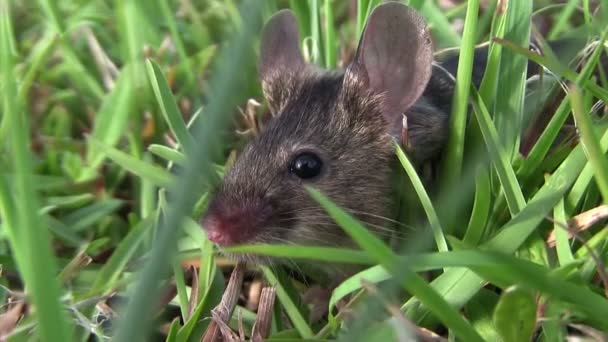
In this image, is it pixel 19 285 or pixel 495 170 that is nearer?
pixel 495 170

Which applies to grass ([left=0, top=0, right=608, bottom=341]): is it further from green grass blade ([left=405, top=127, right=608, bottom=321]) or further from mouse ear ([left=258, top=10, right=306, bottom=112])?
mouse ear ([left=258, top=10, right=306, bottom=112])

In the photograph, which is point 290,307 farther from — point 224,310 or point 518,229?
point 518,229

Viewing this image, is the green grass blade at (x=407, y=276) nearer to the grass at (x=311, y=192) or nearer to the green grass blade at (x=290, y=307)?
the grass at (x=311, y=192)

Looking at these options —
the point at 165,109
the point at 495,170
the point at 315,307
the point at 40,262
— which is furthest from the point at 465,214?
the point at 40,262

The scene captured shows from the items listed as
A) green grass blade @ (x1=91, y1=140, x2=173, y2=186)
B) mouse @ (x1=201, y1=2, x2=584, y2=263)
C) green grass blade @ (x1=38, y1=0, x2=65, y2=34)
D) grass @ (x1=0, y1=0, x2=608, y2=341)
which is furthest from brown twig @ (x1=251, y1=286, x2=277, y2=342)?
green grass blade @ (x1=38, y1=0, x2=65, y2=34)

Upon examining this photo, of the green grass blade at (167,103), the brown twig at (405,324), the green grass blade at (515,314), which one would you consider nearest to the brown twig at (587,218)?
the green grass blade at (515,314)

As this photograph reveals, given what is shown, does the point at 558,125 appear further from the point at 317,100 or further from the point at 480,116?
the point at 317,100
